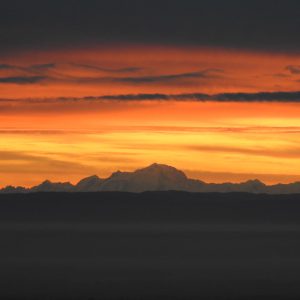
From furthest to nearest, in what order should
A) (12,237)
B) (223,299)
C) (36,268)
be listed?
(12,237) → (36,268) → (223,299)

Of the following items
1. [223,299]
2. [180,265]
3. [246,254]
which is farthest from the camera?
[246,254]

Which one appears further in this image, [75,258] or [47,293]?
[75,258]

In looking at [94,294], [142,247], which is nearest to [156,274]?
[94,294]

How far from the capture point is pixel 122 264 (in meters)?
128

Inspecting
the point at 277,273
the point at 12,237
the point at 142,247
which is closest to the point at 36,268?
the point at 277,273

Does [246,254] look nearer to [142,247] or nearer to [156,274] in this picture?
[142,247]

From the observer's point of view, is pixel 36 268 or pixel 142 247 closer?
pixel 36 268

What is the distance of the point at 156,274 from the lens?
109125mm

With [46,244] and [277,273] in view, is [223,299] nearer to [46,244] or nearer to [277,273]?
[277,273]

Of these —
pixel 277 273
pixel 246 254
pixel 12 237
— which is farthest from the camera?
pixel 12 237

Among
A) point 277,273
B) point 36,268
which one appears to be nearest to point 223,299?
point 277,273

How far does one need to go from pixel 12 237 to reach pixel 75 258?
60.9 meters

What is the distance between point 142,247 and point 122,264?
50061 mm

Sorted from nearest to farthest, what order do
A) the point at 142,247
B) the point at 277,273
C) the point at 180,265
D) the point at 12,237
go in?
the point at 277,273 → the point at 180,265 → the point at 142,247 → the point at 12,237
